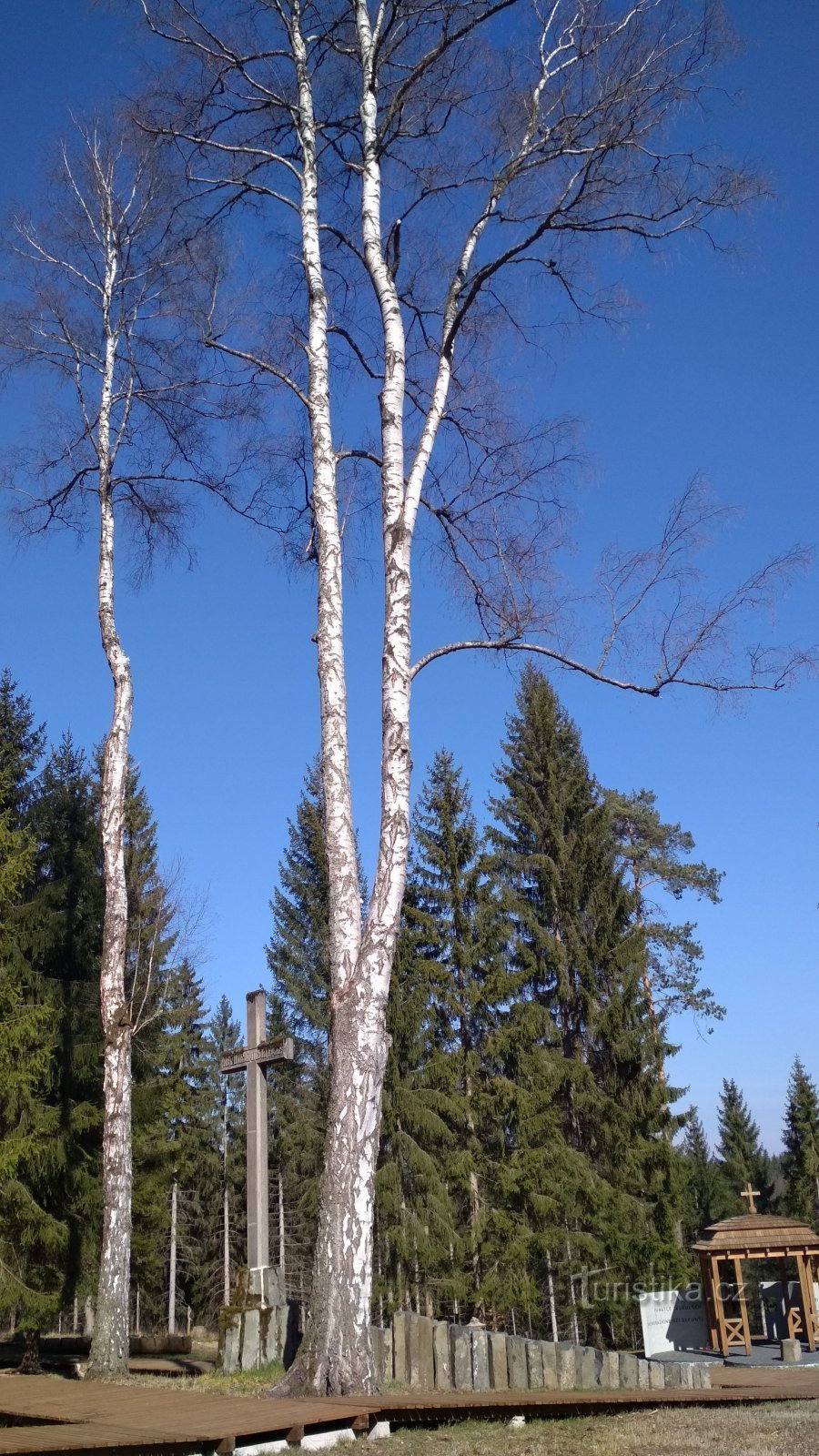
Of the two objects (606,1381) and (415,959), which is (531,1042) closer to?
(415,959)

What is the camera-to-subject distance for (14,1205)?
47.3 ft

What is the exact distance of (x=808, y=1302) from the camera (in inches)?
801

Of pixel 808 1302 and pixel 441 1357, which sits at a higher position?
pixel 441 1357

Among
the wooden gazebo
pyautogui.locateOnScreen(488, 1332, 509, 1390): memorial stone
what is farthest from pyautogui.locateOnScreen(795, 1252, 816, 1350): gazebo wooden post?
pyautogui.locateOnScreen(488, 1332, 509, 1390): memorial stone

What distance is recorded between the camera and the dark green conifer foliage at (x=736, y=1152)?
42844 millimetres

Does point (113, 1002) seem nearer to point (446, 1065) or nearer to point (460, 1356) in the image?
point (460, 1356)

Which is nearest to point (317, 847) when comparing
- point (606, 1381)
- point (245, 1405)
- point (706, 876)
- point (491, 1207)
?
point (491, 1207)

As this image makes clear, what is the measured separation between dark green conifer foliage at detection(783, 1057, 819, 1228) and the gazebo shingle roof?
20.0 meters

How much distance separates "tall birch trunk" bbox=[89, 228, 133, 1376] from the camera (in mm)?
10969

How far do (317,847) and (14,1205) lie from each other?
11.8 m

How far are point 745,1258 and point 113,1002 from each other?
14.3 meters

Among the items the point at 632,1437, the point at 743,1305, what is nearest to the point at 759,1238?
the point at 743,1305

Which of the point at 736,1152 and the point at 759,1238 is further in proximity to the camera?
the point at 736,1152

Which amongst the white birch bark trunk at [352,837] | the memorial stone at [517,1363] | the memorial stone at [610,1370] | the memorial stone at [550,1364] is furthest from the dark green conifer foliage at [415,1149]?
the white birch bark trunk at [352,837]
